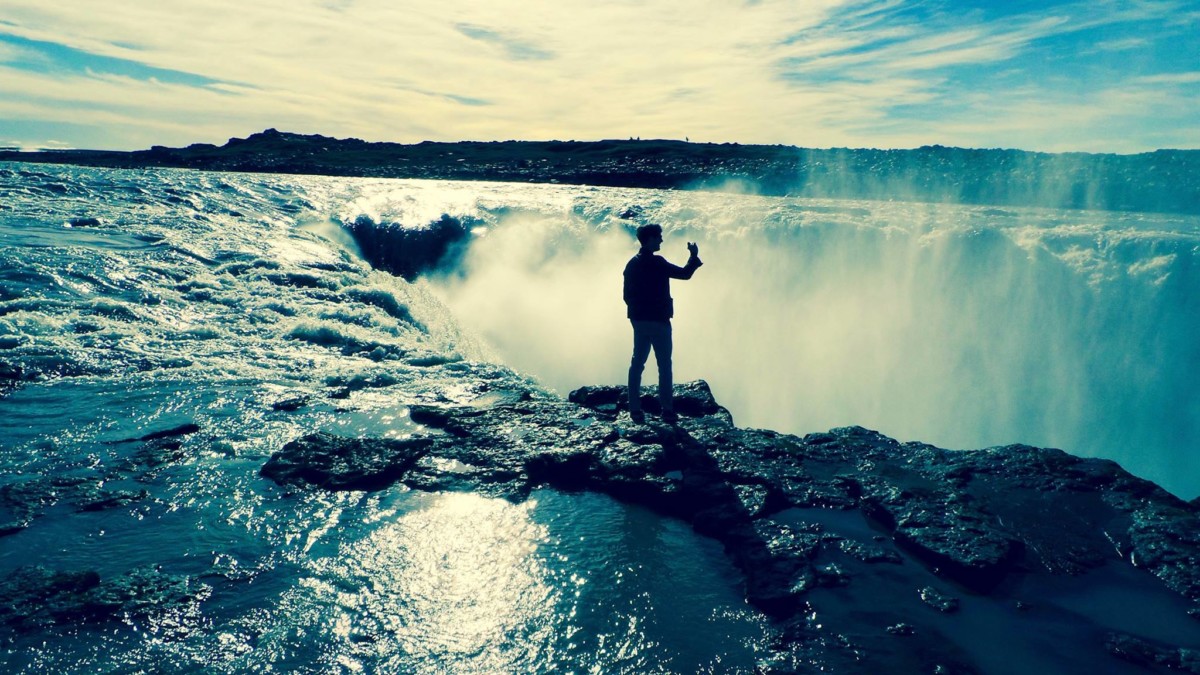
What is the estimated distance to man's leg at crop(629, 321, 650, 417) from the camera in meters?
Answer: 6.73

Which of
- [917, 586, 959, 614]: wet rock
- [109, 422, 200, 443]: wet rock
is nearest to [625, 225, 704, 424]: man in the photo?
[917, 586, 959, 614]: wet rock

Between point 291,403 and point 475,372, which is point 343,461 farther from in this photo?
point 475,372

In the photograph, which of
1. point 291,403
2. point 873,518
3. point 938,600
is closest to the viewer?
point 938,600

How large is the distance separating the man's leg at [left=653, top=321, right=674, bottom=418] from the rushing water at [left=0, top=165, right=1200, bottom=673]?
1.70m

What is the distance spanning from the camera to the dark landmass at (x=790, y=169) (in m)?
27.0

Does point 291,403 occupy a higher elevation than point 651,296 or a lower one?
lower

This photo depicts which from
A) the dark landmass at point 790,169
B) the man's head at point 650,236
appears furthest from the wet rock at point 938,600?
the dark landmass at point 790,169

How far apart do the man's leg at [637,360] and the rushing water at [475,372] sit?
1.62m

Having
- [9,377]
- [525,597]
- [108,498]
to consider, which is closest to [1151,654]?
[525,597]

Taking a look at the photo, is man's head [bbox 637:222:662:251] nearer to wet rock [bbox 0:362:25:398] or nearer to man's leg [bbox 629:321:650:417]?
man's leg [bbox 629:321:650:417]

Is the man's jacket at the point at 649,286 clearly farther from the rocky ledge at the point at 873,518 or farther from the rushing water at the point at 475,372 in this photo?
the rushing water at the point at 475,372

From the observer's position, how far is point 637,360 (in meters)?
6.85

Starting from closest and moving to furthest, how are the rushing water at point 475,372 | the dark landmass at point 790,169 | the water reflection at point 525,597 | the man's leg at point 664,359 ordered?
the water reflection at point 525,597
the rushing water at point 475,372
the man's leg at point 664,359
the dark landmass at point 790,169

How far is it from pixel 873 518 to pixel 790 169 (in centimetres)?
3636
